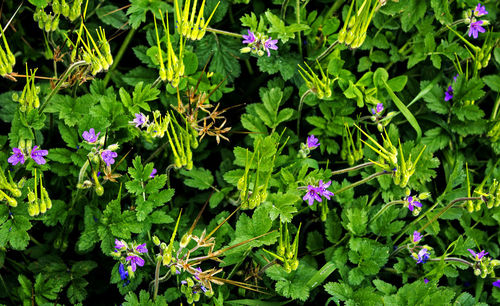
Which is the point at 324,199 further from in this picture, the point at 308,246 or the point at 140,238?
the point at 140,238

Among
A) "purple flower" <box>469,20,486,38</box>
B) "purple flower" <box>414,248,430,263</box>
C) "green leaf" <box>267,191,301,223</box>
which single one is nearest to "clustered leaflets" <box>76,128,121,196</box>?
"green leaf" <box>267,191,301,223</box>

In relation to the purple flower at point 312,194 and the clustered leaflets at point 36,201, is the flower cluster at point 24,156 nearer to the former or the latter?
the clustered leaflets at point 36,201

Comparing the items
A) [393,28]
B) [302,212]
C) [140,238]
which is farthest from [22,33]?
[393,28]

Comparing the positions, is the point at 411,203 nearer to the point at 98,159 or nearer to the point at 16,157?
the point at 98,159

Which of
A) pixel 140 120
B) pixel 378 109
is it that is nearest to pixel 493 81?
pixel 378 109

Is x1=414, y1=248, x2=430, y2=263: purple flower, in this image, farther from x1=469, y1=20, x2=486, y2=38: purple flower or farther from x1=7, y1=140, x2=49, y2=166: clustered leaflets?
x1=7, y1=140, x2=49, y2=166: clustered leaflets

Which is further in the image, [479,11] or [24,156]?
[479,11]
